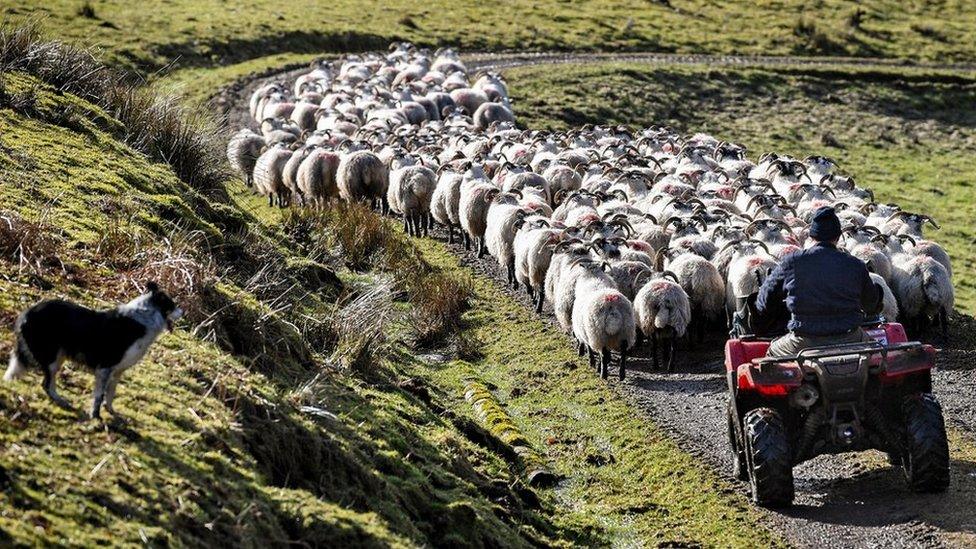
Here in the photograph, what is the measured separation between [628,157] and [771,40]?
84.8ft

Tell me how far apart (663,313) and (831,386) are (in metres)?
5.30

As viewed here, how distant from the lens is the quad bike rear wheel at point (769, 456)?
32.5ft

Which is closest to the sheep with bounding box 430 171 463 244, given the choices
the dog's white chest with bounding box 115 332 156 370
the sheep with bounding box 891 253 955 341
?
the sheep with bounding box 891 253 955 341

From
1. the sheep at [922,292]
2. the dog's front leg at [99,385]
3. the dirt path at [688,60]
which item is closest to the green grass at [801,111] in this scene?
the dirt path at [688,60]

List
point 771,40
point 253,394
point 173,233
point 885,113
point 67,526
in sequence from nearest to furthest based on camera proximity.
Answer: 1. point 67,526
2. point 253,394
3. point 173,233
4. point 885,113
5. point 771,40

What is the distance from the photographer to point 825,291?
390 inches

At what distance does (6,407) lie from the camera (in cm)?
751

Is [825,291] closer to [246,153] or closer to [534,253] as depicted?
[534,253]

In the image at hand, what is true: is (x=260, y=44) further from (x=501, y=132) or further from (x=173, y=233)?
(x=173, y=233)

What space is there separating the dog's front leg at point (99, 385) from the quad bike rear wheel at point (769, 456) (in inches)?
201

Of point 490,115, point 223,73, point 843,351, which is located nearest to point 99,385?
point 843,351

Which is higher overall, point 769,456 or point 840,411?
point 840,411

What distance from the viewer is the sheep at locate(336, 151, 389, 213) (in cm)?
2447

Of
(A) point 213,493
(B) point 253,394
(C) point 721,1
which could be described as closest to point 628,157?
(B) point 253,394
